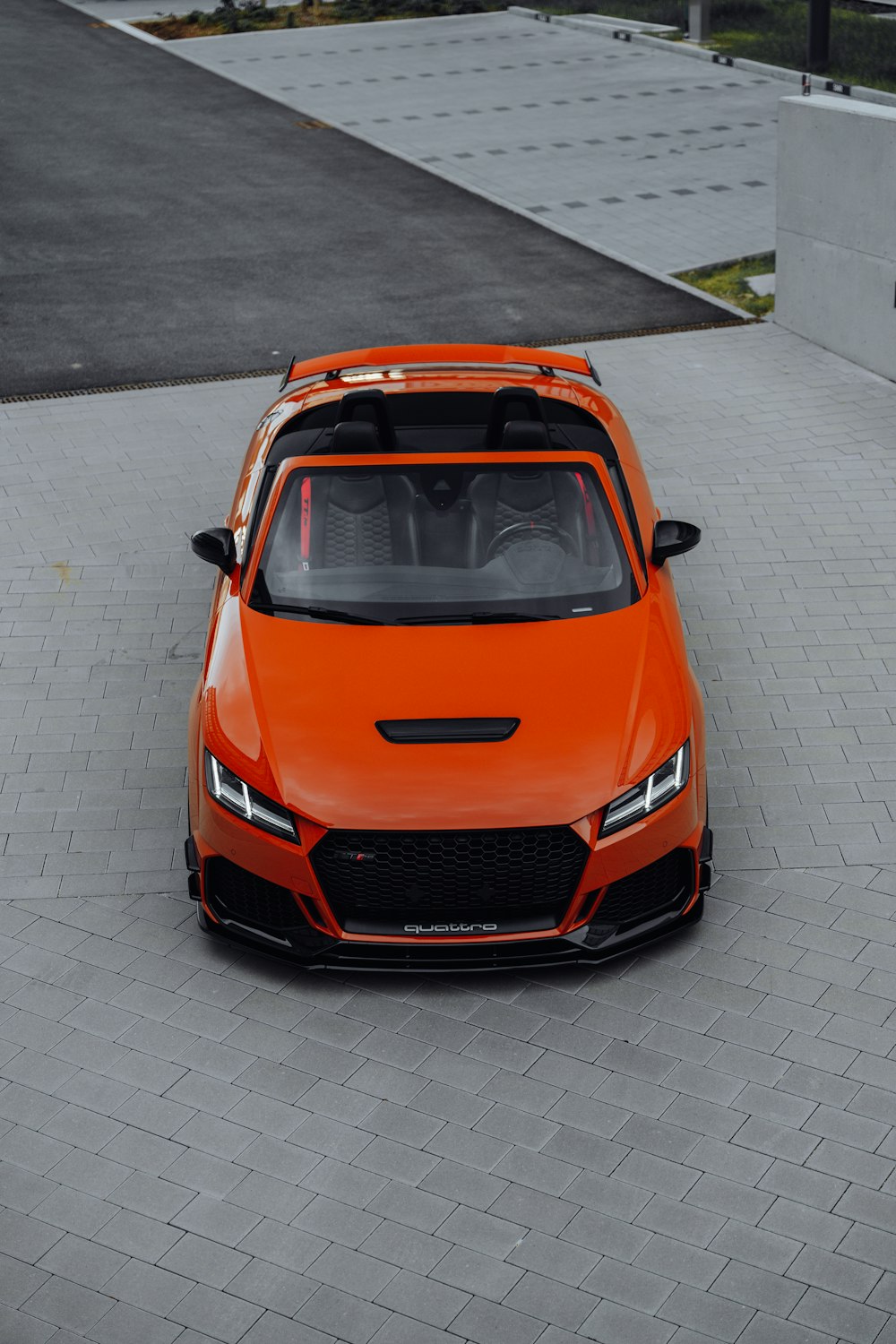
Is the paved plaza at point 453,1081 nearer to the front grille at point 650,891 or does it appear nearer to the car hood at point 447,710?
the front grille at point 650,891

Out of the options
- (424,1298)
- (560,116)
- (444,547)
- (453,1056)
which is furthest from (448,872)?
(560,116)

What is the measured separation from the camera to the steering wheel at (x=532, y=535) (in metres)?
6.25

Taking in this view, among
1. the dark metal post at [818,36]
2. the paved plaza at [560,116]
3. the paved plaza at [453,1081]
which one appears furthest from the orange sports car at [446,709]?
the dark metal post at [818,36]

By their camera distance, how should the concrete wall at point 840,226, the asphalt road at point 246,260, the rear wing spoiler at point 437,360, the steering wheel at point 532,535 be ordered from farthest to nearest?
the asphalt road at point 246,260 → the concrete wall at point 840,226 → the rear wing spoiler at point 437,360 → the steering wheel at point 532,535

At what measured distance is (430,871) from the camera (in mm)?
5316

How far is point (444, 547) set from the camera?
6.30 m

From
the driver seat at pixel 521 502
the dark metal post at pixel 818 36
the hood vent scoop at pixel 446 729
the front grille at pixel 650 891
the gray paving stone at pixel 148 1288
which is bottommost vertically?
the gray paving stone at pixel 148 1288

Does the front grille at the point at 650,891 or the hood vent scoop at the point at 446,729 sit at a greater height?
the hood vent scoop at the point at 446,729

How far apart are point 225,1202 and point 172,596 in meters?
4.43

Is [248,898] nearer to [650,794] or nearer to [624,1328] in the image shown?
[650,794]

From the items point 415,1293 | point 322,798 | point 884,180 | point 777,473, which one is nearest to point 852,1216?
point 415,1293

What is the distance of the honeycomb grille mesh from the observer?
208 inches

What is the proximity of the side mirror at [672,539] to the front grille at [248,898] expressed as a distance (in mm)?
2148

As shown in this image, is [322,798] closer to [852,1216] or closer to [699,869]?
[699,869]
